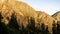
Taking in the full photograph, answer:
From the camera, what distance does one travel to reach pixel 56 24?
591 ft

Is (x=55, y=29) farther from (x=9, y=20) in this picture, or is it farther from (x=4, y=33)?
(x=4, y=33)

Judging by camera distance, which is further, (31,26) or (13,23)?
(31,26)

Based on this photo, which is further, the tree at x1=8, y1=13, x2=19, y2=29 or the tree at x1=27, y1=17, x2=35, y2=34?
the tree at x1=27, y1=17, x2=35, y2=34

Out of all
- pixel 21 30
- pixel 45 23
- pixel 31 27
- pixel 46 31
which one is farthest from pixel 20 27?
pixel 45 23

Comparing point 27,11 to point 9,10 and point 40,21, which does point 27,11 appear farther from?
point 9,10

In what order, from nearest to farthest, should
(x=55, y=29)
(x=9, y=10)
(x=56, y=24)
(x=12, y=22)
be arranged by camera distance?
(x=12, y=22), (x=9, y=10), (x=55, y=29), (x=56, y=24)

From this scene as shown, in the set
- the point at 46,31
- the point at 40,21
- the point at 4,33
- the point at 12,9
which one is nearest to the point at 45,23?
the point at 40,21

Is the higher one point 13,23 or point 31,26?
point 13,23

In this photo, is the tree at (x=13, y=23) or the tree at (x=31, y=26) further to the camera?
the tree at (x=31, y=26)

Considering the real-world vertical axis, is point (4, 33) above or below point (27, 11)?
below

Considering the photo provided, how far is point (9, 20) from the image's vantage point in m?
142

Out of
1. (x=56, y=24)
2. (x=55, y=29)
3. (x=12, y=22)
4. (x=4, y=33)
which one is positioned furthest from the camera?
(x=56, y=24)

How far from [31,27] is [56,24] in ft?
102

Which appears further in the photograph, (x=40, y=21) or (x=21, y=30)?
(x=40, y=21)
